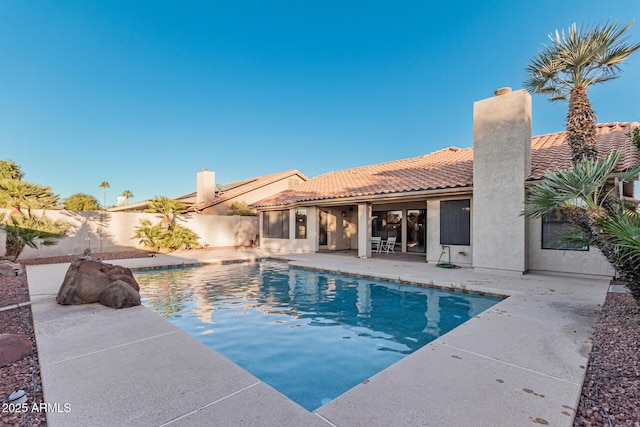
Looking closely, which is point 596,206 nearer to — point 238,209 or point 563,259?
point 563,259

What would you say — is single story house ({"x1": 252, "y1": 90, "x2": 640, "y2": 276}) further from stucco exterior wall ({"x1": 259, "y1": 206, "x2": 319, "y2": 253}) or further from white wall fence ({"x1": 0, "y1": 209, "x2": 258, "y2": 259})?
white wall fence ({"x1": 0, "y1": 209, "x2": 258, "y2": 259})

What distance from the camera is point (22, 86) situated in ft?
48.5

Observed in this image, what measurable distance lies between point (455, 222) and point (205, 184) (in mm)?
17808

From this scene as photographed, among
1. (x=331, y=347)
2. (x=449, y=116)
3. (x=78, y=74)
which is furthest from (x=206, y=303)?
(x=449, y=116)

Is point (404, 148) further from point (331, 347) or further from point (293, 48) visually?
point (331, 347)

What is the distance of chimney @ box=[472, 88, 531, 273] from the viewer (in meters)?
8.94

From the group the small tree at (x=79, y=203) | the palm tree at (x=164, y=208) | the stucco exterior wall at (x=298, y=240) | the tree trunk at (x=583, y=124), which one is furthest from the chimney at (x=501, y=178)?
the small tree at (x=79, y=203)

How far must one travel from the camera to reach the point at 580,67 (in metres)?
6.38

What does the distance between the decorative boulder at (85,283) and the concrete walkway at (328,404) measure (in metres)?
0.77

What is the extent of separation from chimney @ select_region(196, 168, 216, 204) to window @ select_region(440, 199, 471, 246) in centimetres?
1705

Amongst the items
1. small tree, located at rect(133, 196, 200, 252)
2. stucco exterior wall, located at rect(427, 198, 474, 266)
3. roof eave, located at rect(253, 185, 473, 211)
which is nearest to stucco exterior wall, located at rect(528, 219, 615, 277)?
stucco exterior wall, located at rect(427, 198, 474, 266)

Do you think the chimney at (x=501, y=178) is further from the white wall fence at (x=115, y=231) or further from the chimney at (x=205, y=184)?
the chimney at (x=205, y=184)

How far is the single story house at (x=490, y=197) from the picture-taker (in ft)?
29.4

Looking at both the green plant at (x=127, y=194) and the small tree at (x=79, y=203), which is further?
the green plant at (x=127, y=194)
